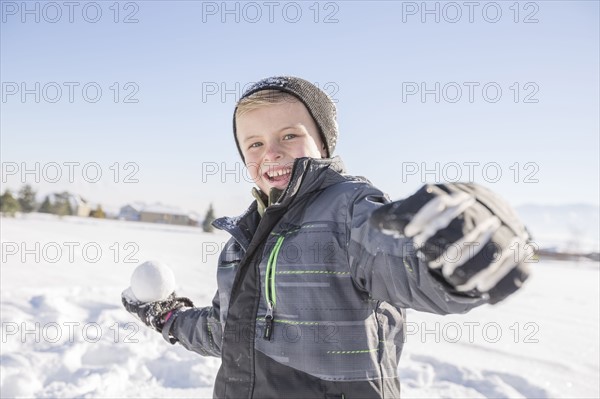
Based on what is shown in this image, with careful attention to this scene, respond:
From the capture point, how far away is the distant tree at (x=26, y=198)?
2516cm

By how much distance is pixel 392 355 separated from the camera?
3.80ft

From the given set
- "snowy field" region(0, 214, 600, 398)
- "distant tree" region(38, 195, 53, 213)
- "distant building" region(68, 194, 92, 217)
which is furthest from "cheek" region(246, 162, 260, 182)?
"distant building" region(68, 194, 92, 217)

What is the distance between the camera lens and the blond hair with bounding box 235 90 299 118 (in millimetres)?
1567

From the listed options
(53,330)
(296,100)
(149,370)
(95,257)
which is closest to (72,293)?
(53,330)

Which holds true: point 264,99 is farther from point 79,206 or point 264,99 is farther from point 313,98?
point 79,206

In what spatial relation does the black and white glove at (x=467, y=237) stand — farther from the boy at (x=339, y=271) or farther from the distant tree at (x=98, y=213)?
the distant tree at (x=98, y=213)

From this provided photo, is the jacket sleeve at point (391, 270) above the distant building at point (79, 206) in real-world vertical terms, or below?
above

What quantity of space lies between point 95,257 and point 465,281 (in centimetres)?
846

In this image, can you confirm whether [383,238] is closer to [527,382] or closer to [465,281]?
[465,281]

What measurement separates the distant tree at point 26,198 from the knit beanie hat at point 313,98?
93.5ft

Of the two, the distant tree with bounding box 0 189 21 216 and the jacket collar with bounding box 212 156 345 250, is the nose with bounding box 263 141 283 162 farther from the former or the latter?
the distant tree with bounding box 0 189 21 216

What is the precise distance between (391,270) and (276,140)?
2.56 ft

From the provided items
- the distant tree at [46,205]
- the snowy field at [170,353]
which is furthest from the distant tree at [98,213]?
the snowy field at [170,353]

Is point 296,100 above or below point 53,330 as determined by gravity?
above
